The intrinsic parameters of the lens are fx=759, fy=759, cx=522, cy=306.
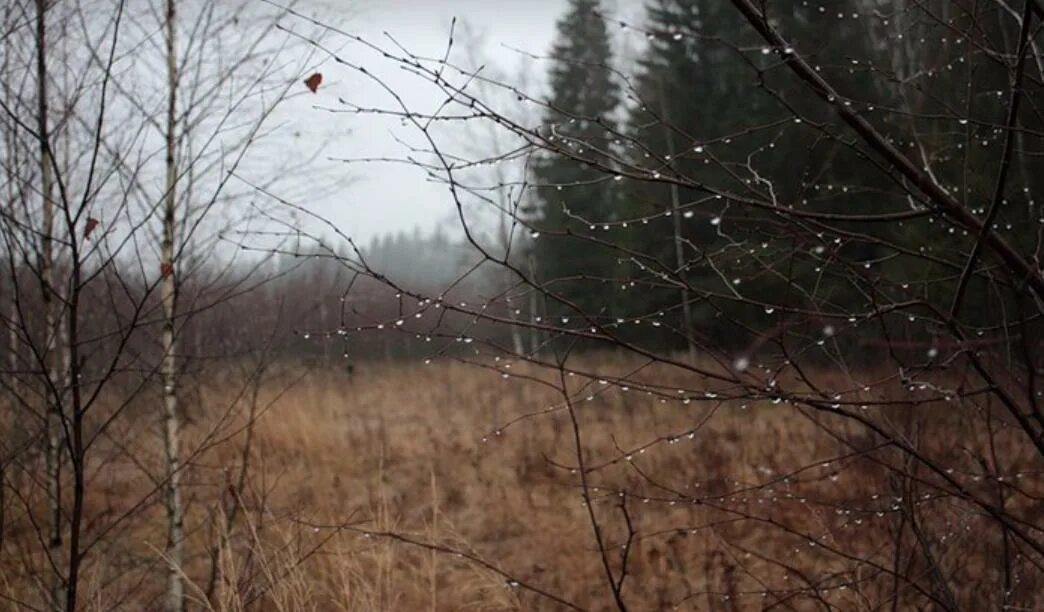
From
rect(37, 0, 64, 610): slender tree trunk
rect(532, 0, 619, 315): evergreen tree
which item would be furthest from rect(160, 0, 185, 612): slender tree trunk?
rect(532, 0, 619, 315): evergreen tree

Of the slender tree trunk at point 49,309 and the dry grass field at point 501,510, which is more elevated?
the slender tree trunk at point 49,309

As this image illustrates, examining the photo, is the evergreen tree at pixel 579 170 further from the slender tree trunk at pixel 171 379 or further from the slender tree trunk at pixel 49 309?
the slender tree trunk at pixel 171 379

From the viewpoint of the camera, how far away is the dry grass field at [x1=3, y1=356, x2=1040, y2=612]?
267cm

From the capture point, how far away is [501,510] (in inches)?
244

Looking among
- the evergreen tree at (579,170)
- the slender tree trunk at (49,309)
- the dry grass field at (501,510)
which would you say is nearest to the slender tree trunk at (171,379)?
the dry grass field at (501,510)

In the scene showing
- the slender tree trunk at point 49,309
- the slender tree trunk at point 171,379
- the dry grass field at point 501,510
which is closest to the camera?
the slender tree trunk at point 49,309

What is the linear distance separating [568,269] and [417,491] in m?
8.18

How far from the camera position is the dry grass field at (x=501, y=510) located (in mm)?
2666

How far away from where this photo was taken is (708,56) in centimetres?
1341

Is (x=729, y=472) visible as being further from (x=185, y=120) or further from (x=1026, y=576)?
(x=185, y=120)

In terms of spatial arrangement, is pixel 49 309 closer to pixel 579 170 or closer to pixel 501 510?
pixel 579 170

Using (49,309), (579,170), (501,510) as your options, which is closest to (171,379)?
(49,309)

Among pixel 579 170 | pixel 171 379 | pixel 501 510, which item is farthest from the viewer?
pixel 501 510

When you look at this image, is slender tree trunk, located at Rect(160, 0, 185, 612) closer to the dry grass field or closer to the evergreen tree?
the dry grass field
